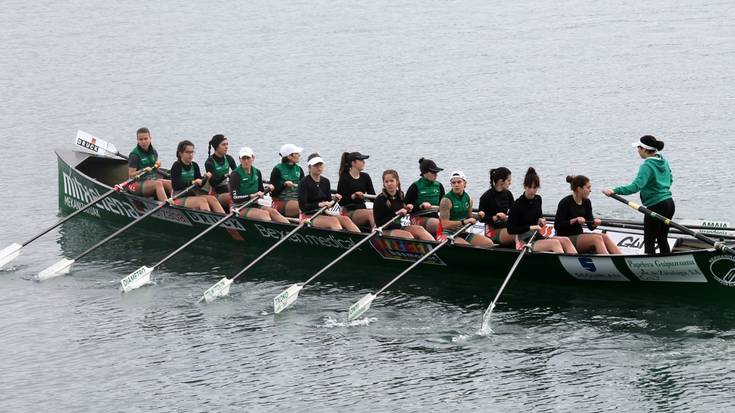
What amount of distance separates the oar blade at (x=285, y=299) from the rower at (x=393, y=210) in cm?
209

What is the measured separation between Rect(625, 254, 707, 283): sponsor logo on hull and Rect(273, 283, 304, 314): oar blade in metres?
5.58

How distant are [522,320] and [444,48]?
29.3 metres

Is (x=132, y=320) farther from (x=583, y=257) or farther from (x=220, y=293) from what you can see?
(x=583, y=257)

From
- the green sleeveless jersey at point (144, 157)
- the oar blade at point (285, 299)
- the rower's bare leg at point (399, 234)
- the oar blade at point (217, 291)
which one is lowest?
the oar blade at point (285, 299)

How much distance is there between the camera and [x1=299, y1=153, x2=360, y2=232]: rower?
22594 mm

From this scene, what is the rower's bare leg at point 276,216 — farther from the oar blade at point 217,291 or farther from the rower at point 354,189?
the oar blade at point 217,291

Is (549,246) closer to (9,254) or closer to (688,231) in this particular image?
(688,231)

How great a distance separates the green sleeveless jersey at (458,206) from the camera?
21.6 metres

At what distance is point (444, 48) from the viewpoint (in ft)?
157

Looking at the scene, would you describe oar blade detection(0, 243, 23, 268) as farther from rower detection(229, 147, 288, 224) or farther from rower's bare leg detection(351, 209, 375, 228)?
rower's bare leg detection(351, 209, 375, 228)

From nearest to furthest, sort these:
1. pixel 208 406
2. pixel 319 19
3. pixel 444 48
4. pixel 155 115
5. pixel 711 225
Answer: pixel 208 406 < pixel 711 225 < pixel 155 115 < pixel 444 48 < pixel 319 19

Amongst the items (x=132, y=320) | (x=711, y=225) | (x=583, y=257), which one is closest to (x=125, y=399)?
(x=132, y=320)

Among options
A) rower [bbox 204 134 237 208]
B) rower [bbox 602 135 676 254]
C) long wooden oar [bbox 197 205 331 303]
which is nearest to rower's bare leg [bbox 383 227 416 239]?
long wooden oar [bbox 197 205 331 303]

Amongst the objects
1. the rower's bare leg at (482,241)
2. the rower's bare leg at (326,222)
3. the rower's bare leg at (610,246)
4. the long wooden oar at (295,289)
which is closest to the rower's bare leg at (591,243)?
the rower's bare leg at (610,246)
